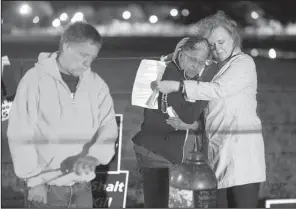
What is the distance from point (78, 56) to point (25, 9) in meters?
0.52

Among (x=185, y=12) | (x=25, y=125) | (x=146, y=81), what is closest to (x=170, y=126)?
(x=146, y=81)

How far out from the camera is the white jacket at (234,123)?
284 centimetres

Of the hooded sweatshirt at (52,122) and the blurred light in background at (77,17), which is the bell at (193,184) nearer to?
the hooded sweatshirt at (52,122)

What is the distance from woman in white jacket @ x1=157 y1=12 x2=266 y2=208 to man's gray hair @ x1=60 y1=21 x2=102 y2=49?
1.65 feet

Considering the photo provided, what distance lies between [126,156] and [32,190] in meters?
0.64

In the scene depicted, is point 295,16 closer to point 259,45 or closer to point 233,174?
point 259,45

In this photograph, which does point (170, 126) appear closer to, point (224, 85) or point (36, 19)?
point (224, 85)

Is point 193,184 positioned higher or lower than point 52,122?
lower

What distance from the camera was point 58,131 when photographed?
113 inches

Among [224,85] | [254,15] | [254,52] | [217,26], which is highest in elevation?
[254,15]

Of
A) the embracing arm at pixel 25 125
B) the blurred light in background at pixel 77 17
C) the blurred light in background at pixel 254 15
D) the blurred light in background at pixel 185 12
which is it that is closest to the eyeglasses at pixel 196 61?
the blurred light in background at pixel 185 12

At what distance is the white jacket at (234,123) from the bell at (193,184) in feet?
0.30

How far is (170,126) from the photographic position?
288cm

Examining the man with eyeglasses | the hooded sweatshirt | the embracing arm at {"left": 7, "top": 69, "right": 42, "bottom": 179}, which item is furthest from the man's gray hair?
the man with eyeglasses
